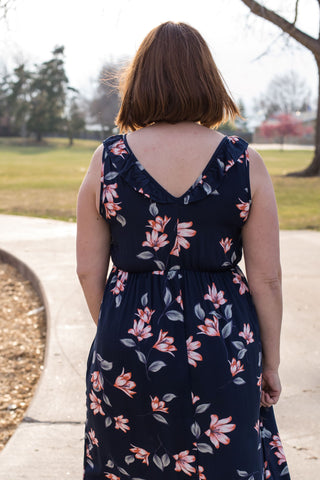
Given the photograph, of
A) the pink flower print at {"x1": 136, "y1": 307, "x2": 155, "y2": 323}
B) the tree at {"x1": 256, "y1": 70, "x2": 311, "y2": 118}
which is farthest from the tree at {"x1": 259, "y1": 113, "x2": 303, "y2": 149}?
the pink flower print at {"x1": 136, "y1": 307, "x2": 155, "y2": 323}

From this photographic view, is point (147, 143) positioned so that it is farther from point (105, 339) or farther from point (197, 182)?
point (105, 339)

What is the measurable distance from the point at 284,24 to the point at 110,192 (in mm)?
14484

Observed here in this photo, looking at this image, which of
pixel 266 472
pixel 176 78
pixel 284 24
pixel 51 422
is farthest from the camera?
pixel 284 24

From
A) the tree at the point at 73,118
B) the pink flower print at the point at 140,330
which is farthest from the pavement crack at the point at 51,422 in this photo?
the tree at the point at 73,118

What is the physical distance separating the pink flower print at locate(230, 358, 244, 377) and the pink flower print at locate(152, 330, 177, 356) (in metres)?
0.17

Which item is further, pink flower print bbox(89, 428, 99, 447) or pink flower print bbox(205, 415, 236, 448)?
pink flower print bbox(89, 428, 99, 447)

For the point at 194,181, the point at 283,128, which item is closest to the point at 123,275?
the point at 194,181

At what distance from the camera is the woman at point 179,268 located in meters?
1.57

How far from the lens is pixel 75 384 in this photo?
341 centimetres

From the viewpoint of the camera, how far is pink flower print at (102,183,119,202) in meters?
1.61

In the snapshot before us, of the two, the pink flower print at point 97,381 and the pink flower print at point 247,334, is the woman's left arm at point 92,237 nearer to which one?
the pink flower print at point 97,381

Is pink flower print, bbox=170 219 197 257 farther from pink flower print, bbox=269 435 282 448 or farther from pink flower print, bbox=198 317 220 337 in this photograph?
pink flower print, bbox=269 435 282 448

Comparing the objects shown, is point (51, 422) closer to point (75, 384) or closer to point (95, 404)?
point (75, 384)

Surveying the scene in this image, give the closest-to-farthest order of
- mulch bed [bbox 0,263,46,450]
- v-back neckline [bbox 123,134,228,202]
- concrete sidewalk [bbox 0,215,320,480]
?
v-back neckline [bbox 123,134,228,202] → concrete sidewalk [bbox 0,215,320,480] → mulch bed [bbox 0,263,46,450]
